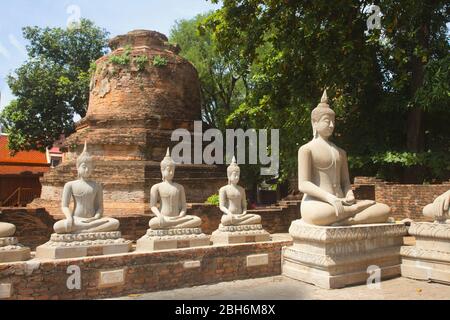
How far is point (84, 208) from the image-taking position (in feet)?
20.4

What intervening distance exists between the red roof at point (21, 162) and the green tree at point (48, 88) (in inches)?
Result: 189

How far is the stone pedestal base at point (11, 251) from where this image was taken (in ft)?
17.0

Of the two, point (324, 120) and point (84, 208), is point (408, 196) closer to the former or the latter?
point (324, 120)

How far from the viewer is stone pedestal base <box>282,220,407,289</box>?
5.34m

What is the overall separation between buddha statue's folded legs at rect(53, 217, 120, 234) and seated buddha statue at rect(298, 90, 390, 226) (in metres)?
2.88

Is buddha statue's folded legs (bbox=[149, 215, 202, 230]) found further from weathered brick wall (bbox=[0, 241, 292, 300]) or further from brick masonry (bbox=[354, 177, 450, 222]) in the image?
brick masonry (bbox=[354, 177, 450, 222])

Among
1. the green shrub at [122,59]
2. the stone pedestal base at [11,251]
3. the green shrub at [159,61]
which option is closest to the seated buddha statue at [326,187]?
the stone pedestal base at [11,251]

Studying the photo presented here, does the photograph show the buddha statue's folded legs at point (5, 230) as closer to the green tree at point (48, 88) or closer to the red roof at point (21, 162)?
the green tree at point (48, 88)

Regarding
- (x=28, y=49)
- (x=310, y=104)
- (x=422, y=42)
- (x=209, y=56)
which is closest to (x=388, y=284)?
(x=310, y=104)

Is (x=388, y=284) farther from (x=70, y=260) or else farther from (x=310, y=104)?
(x=310, y=104)

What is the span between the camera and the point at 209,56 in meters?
27.2

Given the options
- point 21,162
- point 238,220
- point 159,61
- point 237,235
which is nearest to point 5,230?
point 237,235

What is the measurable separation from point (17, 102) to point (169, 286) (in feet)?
71.6
